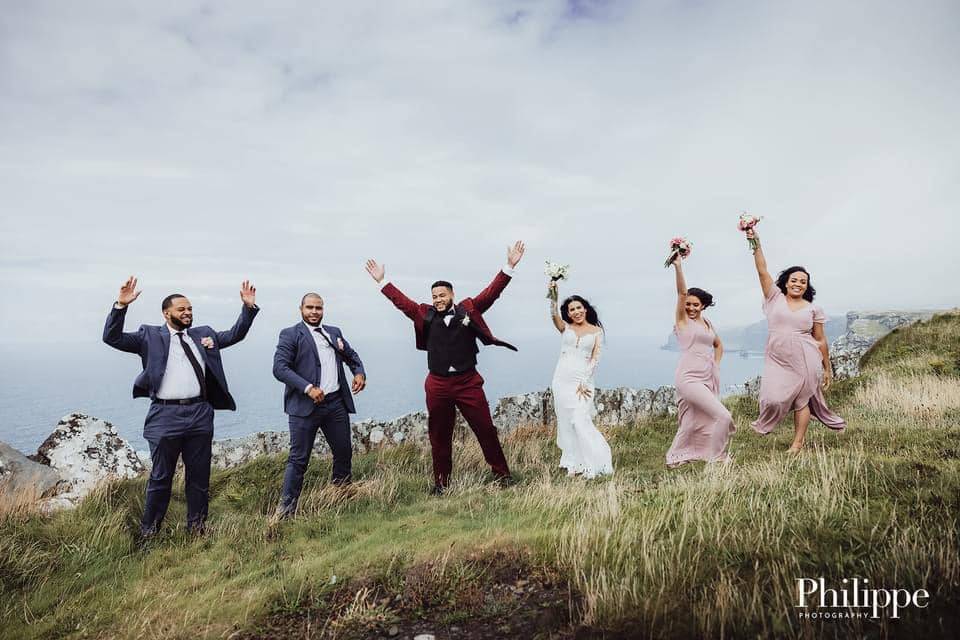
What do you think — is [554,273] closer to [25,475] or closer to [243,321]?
[243,321]

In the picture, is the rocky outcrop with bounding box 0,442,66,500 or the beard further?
the rocky outcrop with bounding box 0,442,66,500

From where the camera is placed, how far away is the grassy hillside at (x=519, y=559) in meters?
3.13

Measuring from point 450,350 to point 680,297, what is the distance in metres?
3.48

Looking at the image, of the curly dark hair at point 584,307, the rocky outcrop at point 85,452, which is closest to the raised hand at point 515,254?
the curly dark hair at point 584,307

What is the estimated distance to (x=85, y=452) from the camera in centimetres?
773

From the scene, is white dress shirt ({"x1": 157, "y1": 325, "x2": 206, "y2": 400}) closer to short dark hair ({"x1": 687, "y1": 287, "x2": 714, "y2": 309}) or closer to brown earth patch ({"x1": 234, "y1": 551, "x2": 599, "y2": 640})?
brown earth patch ({"x1": 234, "y1": 551, "x2": 599, "y2": 640})

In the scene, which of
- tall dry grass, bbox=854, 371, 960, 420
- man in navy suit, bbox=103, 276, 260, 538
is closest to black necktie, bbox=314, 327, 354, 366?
man in navy suit, bbox=103, 276, 260, 538

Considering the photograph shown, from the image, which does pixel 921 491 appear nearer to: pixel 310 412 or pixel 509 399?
pixel 310 412

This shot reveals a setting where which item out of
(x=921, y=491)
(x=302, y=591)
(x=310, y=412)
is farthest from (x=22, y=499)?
(x=921, y=491)

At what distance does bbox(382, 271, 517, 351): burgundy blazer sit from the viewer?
Result: 7145 mm

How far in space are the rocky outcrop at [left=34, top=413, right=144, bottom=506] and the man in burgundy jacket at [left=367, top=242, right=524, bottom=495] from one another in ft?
14.7

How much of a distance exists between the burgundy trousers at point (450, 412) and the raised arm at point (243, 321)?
2.40 metres

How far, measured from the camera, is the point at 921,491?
4148 mm

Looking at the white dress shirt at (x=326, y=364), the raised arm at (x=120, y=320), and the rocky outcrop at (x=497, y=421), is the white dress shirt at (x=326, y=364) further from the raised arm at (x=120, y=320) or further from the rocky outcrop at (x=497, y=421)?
the rocky outcrop at (x=497, y=421)
